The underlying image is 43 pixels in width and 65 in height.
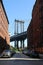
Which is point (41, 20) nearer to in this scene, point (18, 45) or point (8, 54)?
A: point (8, 54)

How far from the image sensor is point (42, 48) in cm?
8638

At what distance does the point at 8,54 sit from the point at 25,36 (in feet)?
491

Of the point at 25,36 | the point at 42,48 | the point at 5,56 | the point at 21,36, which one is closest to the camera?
the point at 5,56

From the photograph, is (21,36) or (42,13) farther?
(21,36)

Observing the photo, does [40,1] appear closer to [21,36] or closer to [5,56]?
[5,56]

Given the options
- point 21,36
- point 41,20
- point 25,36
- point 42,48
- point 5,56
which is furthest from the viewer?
point 25,36

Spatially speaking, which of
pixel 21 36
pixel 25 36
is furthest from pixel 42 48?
pixel 25 36

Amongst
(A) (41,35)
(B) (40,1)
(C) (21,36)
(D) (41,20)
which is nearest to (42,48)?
(A) (41,35)

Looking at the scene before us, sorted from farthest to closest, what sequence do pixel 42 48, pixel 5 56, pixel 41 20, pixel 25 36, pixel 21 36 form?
pixel 25 36 < pixel 21 36 < pixel 41 20 < pixel 42 48 < pixel 5 56

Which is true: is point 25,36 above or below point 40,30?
above

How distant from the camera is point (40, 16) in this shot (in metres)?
93.9

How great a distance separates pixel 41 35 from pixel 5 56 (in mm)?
45181

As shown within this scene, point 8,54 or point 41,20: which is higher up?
point 41,20

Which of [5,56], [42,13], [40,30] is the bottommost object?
[5,56]
